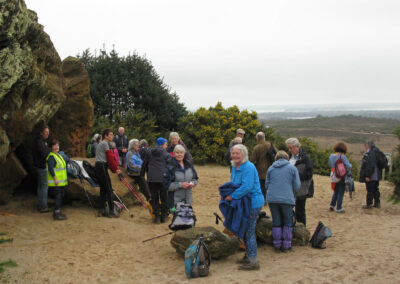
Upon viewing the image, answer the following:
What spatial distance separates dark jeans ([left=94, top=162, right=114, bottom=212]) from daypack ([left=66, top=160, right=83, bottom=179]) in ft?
2.63

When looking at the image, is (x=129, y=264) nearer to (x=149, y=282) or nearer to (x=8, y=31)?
(x=149, y=282)

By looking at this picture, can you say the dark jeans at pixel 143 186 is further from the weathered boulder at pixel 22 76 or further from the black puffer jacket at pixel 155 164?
the weathered boulder at pixel 22 76

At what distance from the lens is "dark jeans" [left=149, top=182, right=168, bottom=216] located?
8.43 metres

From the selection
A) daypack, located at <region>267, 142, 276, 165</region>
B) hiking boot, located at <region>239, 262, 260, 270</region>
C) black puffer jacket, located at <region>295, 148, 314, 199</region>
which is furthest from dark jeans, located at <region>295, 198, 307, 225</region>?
hiking boot, located at <region>239, 262, 260, 270</region>

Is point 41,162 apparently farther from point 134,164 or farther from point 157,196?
point 157,196

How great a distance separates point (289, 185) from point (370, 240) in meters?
2.07

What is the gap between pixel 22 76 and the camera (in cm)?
714

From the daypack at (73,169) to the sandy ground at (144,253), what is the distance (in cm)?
79

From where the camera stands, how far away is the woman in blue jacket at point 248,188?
5716 mm

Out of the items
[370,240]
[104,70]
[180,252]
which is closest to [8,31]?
[180,252]

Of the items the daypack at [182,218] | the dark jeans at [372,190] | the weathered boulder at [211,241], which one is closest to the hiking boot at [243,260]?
the weathered boulder at [211,241]

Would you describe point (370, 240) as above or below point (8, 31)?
below

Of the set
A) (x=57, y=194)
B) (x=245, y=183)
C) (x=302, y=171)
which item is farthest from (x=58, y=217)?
(x=302, y=171)

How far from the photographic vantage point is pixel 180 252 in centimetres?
646
